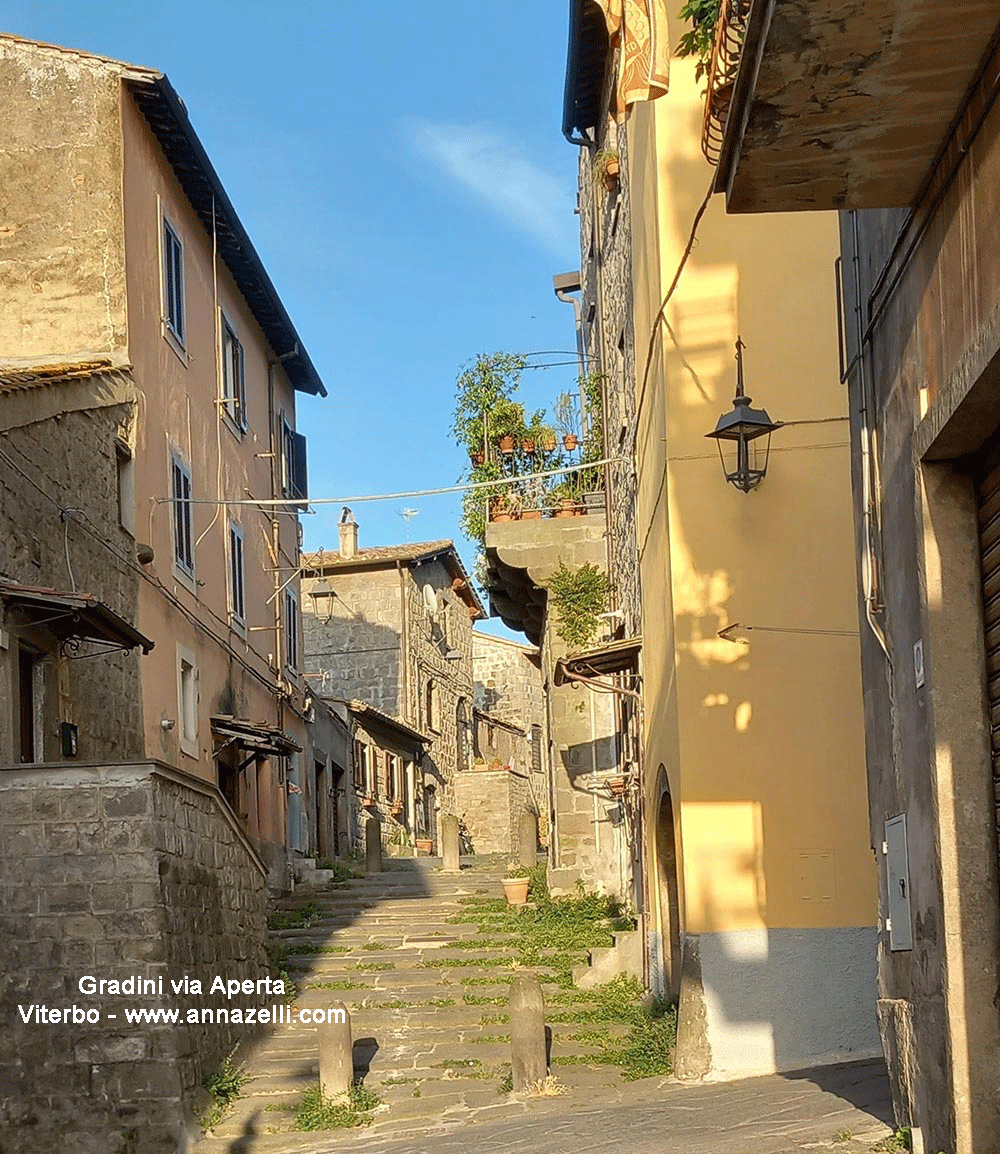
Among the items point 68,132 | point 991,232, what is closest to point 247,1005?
point 68,132

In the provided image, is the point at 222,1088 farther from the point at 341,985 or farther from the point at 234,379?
the point at 234,379

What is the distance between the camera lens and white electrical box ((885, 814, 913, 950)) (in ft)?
24.4

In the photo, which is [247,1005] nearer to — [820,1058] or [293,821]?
[820,1058]

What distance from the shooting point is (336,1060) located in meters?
13.5

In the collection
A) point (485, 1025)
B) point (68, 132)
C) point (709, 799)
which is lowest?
point (485, 1025)

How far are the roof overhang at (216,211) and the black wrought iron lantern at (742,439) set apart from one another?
30.6ft

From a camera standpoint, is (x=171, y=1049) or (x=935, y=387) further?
(x=171, y=1049)

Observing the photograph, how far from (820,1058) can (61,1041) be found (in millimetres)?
5607

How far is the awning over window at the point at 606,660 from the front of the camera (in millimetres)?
17516

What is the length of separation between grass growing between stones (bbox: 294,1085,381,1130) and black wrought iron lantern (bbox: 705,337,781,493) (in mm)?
5716

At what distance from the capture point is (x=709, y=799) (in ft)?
42.0

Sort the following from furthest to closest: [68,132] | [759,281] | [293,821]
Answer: [293,821] → [68,132] → [759,281]

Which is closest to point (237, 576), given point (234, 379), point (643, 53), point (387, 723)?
point (234, 379)

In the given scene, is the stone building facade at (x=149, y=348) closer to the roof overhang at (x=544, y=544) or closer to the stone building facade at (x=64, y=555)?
the stone building facade at (x=64, y=555)
